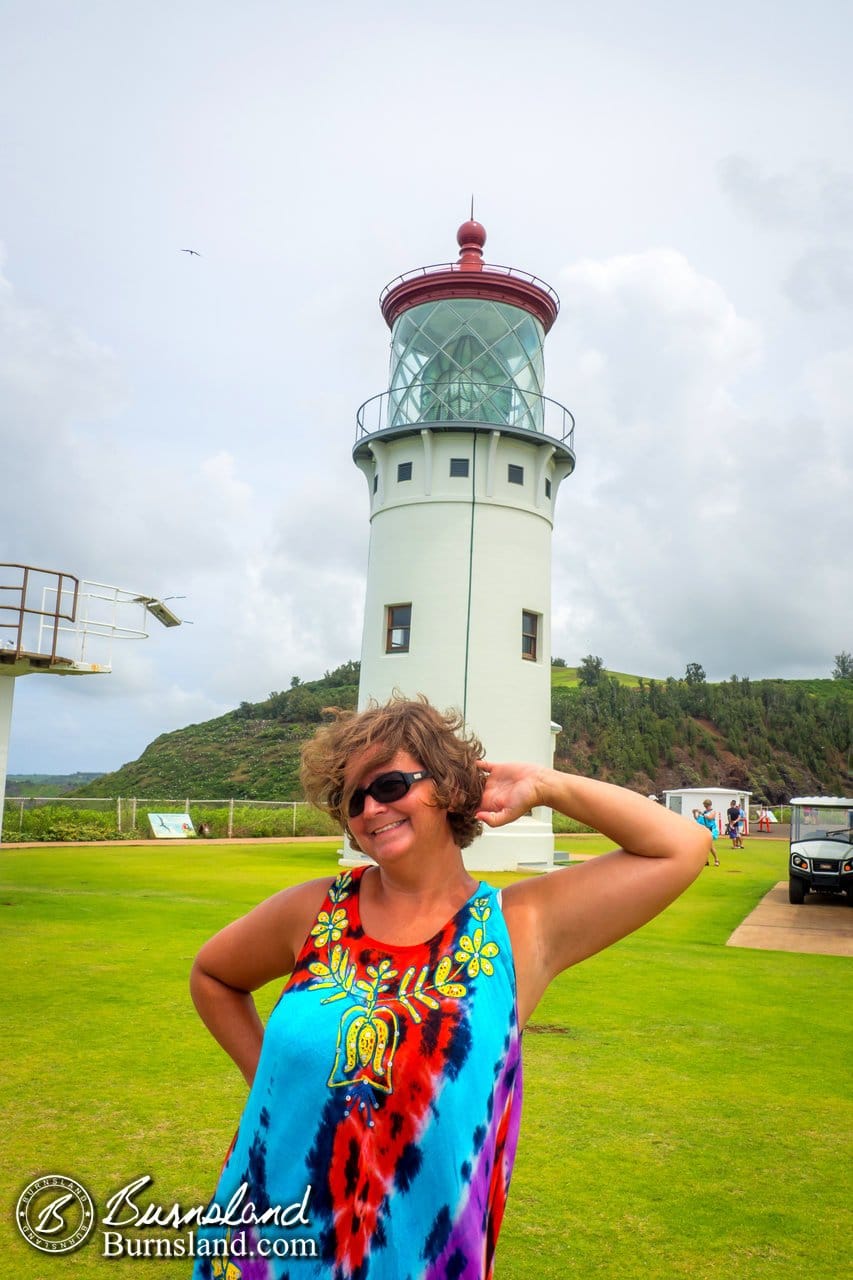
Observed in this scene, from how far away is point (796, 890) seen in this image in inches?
654

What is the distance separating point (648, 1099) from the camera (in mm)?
5750

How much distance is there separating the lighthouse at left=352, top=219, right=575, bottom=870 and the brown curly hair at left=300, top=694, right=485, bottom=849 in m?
17.7

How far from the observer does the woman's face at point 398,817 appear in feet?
7.68

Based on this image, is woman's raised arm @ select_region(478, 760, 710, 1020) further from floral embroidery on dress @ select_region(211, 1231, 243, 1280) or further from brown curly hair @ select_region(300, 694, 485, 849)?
floral embroidery on dress @ select_region(211, 1231, 243, 1280)

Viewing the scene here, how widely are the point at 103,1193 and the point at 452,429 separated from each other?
18.7 m

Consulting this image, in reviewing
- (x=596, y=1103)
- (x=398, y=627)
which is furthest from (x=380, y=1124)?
(x=398, y=627)

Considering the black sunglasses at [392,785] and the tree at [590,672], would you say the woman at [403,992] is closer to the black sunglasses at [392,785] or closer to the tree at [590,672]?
the black sunglasses at [392,785]

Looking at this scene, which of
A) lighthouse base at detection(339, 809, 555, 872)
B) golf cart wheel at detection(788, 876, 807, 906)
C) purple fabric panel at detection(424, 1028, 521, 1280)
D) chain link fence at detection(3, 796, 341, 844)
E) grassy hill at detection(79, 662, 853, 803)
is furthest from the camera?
grassy hill at detection(79, 662, 853, 803)

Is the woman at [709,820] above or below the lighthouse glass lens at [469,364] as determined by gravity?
below

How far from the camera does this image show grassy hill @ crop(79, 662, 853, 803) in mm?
63500

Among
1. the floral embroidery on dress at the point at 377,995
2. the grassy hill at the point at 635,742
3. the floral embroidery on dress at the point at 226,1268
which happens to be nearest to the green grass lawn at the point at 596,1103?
the floral embroidery on dress at the point at 226,1268

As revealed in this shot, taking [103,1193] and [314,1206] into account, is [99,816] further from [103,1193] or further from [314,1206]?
[314,1206]

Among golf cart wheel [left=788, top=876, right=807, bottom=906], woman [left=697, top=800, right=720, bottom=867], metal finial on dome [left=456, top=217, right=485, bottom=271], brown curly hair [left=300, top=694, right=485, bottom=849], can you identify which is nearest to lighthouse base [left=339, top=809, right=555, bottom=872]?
golf cart wheel [left=788, top=876, right=807, bottom=906]

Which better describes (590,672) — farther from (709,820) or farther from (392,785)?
(392,785)
